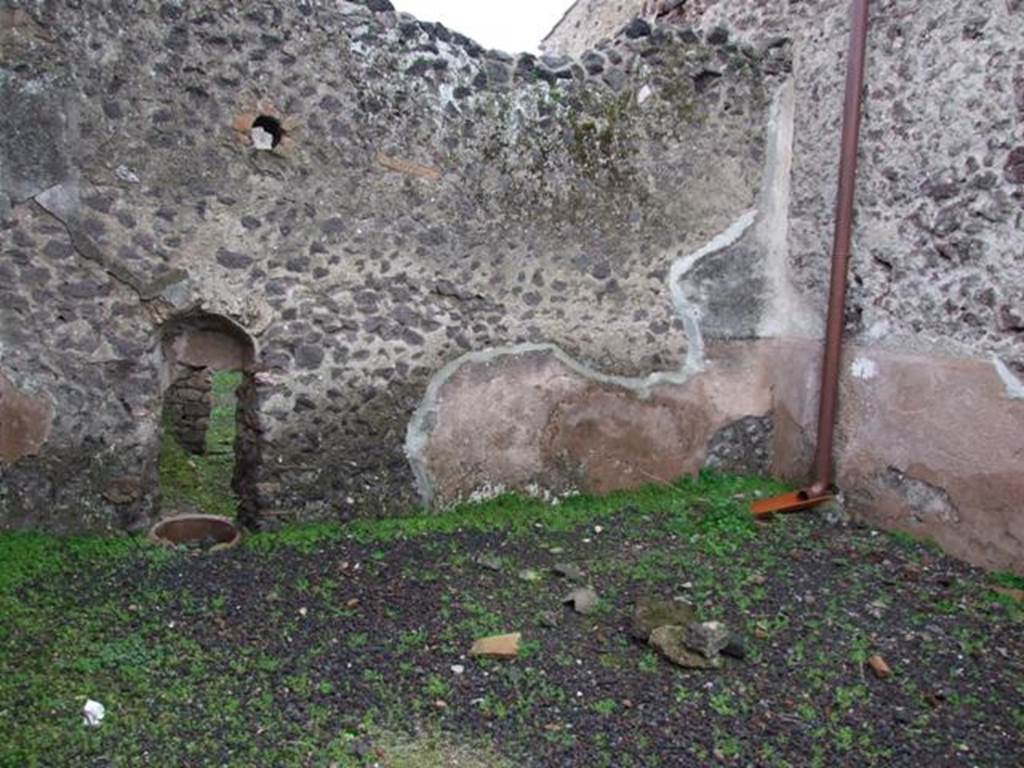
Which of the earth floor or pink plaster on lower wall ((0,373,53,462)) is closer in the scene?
the earth floor

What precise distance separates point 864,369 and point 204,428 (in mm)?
5005

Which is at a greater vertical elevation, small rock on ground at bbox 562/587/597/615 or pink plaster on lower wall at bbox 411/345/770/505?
pink plaster on lower wall at bbox 411/345/770/505

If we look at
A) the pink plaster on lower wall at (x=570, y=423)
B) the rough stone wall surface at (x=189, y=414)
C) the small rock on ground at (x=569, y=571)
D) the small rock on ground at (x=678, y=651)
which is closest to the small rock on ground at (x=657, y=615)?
the small rock on ground at (x=678, y=651)

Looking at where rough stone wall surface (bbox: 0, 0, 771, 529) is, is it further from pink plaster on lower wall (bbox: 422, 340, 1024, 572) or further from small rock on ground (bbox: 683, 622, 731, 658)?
small rock on ground (bbox: 683, 622, 731, 658)

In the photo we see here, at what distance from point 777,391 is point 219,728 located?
3.89m

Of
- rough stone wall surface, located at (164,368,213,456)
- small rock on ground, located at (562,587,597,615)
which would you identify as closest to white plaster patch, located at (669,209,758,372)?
small rock on ground, located at (562,587,597,615)

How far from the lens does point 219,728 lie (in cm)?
270

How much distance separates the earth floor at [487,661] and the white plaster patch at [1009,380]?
2.94 ft

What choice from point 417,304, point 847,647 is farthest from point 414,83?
point 847,647

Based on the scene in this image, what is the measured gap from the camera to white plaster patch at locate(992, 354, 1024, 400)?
159 inches

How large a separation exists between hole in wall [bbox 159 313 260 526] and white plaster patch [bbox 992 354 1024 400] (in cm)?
367

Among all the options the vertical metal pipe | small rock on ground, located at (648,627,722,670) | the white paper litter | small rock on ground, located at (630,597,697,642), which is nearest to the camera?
the white paper litter

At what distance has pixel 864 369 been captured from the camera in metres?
4.84

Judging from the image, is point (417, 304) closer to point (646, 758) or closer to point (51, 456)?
point (51, 456)
